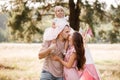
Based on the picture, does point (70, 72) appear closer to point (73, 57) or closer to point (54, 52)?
point (73, 57)

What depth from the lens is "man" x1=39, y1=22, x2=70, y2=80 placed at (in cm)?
588

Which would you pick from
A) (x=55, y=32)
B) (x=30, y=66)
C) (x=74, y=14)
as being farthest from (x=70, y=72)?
(x=30, y=66)

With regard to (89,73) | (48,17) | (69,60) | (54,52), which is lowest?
(48,17)

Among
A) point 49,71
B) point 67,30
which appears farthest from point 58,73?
point 67,30

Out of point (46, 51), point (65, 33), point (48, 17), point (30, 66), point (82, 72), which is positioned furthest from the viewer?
point (30, 66)

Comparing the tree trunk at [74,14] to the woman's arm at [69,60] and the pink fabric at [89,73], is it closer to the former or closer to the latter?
the pink fabric at [89,73]

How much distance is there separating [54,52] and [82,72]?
512 millimetres

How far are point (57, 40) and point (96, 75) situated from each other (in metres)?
0.76

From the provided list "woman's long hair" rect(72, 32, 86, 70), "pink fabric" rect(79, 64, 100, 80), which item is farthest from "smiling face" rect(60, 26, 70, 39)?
"pink fabric" rect(79, 64, 100, 80)

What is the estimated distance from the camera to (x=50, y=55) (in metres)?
5.91

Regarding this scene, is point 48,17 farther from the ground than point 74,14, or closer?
closer

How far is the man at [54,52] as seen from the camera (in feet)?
19.3

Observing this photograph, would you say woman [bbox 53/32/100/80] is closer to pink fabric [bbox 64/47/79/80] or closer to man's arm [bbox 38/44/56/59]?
pink fabric [bbox 64/47/79/80]

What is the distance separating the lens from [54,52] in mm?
5930
